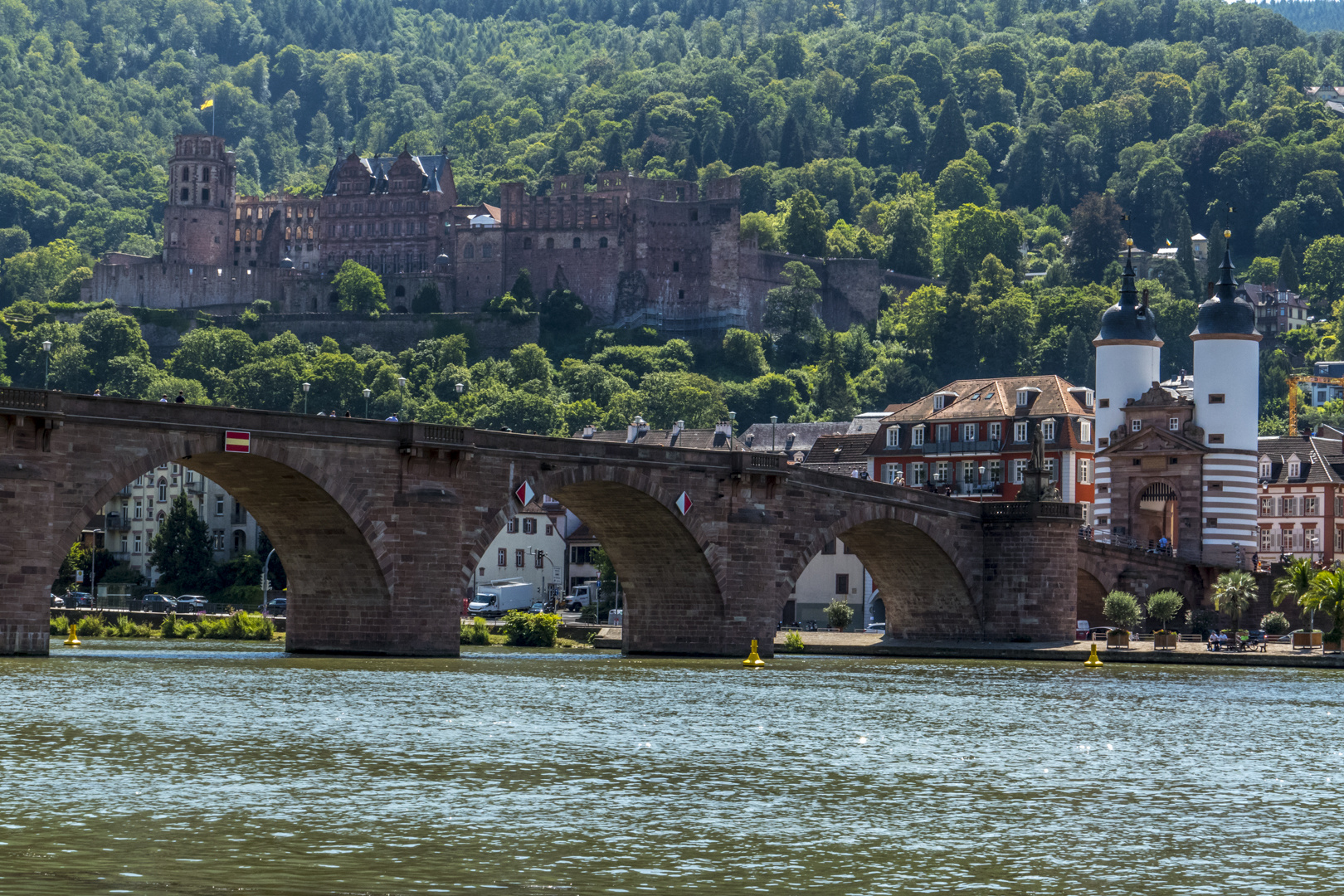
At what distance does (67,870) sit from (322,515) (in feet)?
147

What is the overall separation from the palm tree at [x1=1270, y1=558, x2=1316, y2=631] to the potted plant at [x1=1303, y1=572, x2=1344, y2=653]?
1.35 feet

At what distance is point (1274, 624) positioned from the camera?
9844 centimetres

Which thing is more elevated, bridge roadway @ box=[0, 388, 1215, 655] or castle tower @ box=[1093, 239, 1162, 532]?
castle tower @ box=[1093, 239, 1162, 532]

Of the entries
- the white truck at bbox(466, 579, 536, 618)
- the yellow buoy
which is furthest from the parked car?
the yellow buoy

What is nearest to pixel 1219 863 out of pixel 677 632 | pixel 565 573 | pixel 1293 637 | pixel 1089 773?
pixel 1089 773

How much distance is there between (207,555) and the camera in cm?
13650

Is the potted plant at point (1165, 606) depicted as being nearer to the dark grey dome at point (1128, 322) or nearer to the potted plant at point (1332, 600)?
the potted plant at point (1332, 600)

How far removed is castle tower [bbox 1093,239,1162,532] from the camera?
11012 cm

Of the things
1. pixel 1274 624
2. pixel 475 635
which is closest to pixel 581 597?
pixel 475 635

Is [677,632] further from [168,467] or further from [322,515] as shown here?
[168,467]

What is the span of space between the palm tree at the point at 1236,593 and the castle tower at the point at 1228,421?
503 cm

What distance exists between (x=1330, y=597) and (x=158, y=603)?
202ft

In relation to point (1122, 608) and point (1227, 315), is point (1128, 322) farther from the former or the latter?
point (1122, 608)

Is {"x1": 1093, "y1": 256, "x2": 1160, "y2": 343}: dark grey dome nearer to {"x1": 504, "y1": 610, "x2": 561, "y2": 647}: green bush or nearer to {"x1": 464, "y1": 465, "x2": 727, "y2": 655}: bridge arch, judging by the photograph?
{"x1": 504, "y1": 610, "x2": 561, "y2": 647}: green bush
